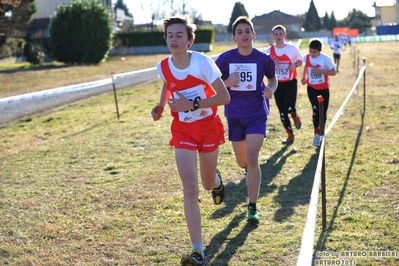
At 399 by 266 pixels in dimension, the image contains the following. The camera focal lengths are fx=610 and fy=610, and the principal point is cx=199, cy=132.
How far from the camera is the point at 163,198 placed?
7.34 m

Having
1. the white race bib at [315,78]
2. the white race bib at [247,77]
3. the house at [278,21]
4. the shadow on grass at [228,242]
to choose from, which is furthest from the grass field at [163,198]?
the house at [278,21]

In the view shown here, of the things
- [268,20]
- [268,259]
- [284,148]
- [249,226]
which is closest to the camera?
[268,259]

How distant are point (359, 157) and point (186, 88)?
15.4 ft

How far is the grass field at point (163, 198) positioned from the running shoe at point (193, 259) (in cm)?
26

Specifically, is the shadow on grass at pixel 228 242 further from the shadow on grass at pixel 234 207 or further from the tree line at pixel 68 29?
the tree line at pixel 68 29

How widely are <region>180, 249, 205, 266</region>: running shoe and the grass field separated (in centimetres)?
26

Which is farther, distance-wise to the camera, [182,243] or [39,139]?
[39,139]

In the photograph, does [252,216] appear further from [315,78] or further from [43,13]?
[43,13]

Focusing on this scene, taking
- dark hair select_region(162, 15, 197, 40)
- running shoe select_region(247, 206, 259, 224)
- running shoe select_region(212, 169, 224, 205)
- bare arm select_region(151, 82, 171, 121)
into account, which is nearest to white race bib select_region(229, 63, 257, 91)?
running shoe select_region(212, 169, 224, 205)

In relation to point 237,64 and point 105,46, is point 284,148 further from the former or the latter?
point 105,46

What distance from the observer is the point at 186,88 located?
17.3ft

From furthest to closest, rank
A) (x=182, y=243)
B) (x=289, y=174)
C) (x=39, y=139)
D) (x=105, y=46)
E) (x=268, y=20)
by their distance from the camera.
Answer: (x=268, y=20)
(x=105, y=46)
(x=39, y=139)
(x=289, y=174)
(x=182, y=243)

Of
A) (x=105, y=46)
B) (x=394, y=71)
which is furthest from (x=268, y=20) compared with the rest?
(x=394, y=71)

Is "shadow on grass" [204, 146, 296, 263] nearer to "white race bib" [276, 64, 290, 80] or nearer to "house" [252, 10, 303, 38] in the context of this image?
"white race bib" [276, 64, 290, 80]
